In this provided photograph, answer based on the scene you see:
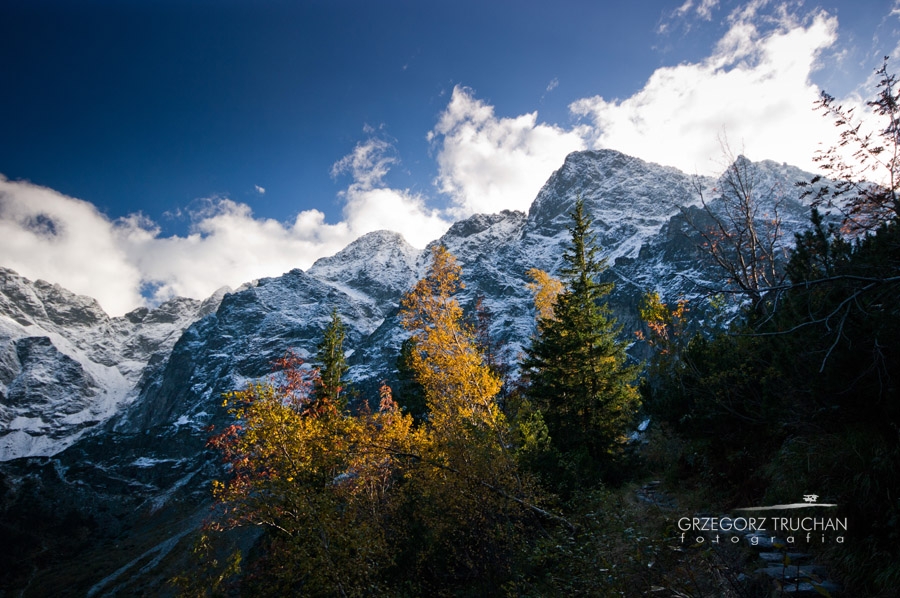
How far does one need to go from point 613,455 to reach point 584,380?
293cm

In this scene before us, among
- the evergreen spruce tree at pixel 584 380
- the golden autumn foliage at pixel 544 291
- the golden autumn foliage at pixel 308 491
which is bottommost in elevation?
the golden autumn foliage at pixel 308 491

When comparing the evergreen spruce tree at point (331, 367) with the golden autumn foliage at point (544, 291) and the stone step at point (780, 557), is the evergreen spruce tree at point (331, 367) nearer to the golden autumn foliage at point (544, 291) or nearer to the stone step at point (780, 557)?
the golden autumn foliage at point (544, 291)

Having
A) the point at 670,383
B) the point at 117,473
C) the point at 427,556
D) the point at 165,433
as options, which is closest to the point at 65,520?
the point at 117,473

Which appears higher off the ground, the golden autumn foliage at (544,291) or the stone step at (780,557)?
the golden autumn foliage at (544,291)

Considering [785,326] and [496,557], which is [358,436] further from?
[785,326]

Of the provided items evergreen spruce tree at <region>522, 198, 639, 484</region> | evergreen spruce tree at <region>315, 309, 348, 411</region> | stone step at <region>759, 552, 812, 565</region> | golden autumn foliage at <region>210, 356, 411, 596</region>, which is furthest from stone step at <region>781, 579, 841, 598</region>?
evergreen spruce tree at <region>315, 309, 348, 411</region>

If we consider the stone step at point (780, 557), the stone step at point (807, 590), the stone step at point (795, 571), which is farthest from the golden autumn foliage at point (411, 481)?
the stone step at point (807, 590)

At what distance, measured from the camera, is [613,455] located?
48.6ft

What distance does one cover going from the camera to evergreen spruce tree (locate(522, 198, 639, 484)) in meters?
15.1

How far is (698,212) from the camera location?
145 m

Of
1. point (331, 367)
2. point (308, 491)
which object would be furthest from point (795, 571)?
point (331, 367)

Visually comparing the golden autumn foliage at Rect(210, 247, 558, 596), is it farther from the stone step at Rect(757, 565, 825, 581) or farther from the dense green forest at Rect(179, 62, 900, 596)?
the stone step at Rect(757, 565, 825, 581)

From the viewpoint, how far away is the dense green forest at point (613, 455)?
5023 millimetres

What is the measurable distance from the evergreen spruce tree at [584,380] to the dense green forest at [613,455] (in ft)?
0.35
